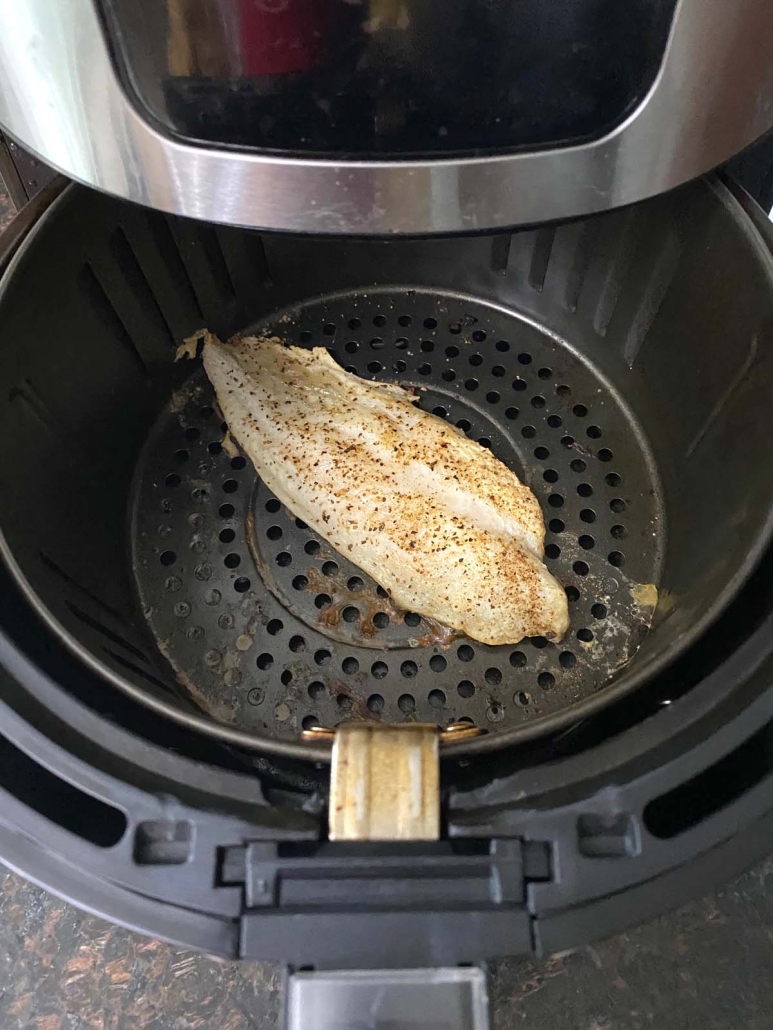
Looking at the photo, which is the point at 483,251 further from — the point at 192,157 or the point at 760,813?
the point at 760,813

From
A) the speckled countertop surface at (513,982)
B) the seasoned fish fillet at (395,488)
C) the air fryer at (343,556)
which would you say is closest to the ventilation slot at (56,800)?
the air fryer at (343,556)

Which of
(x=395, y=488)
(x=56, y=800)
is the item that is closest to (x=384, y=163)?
(x=395, y=488)

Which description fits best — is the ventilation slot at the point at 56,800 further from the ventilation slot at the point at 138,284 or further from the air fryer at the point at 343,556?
the ventilation slot at the point at 138,284

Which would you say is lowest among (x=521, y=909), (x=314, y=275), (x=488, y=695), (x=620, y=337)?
(x=521, y=909)

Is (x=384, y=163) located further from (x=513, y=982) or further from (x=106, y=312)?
(x=513, y=982)

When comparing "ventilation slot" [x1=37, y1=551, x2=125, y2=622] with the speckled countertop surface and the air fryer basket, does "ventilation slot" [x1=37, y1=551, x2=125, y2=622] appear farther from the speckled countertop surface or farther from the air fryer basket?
the speckled countertop surface

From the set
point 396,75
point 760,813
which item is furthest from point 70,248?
point 760,813
